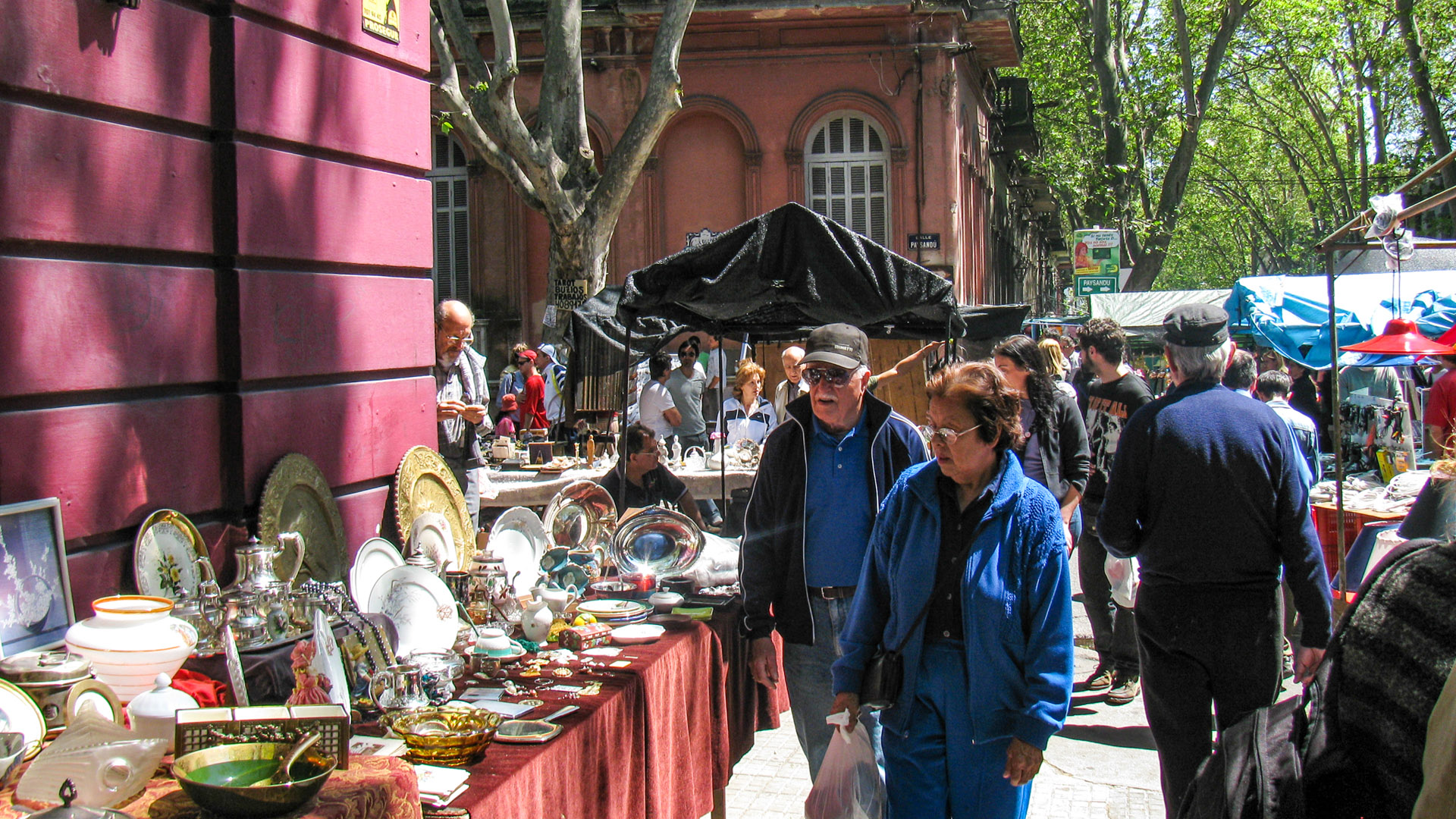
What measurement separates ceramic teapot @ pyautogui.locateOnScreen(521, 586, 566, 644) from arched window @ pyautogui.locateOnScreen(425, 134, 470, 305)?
53.5ft

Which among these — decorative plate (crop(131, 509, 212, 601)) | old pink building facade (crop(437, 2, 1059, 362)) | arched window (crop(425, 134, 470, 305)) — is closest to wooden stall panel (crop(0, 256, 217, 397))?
decorative plate (crop(131, 509, 212, 601))

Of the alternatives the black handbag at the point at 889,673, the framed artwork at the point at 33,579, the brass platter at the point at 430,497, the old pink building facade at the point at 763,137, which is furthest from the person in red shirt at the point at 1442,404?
the old pink building facade at the point at 763,137

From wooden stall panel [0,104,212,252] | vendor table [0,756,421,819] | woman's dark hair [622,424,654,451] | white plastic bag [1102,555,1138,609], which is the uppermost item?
wooden stall panel [0,104,212,252]

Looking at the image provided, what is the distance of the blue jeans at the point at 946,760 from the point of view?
2943 millimetres

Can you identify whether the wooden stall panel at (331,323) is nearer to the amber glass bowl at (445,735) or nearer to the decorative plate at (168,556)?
the decorative plate at (168,556)

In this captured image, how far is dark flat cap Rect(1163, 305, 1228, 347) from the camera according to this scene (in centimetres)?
402

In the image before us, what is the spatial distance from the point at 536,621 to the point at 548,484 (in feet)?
15.0

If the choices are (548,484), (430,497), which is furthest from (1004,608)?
(548,484)

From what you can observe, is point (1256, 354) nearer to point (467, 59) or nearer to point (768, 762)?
point (467, 59)

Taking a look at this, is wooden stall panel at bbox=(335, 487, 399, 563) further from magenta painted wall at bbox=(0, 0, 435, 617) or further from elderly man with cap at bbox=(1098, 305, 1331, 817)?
elderly man with cap at bbox=(1098, 305, 1331, 817)

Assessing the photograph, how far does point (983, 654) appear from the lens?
2926 mm

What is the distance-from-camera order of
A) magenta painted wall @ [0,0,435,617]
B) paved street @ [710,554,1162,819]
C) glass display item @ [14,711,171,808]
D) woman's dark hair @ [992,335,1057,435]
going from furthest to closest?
woman's dark hair @ [992,335,1057,435]
paved street @ [710,554,1162,819]
magenta painted wall @ [0,0,435,617]
glass display item @ [14,711,171,808]

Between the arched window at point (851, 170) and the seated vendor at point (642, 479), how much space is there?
13447 millimetres

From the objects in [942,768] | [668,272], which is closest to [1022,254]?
[668,272]
